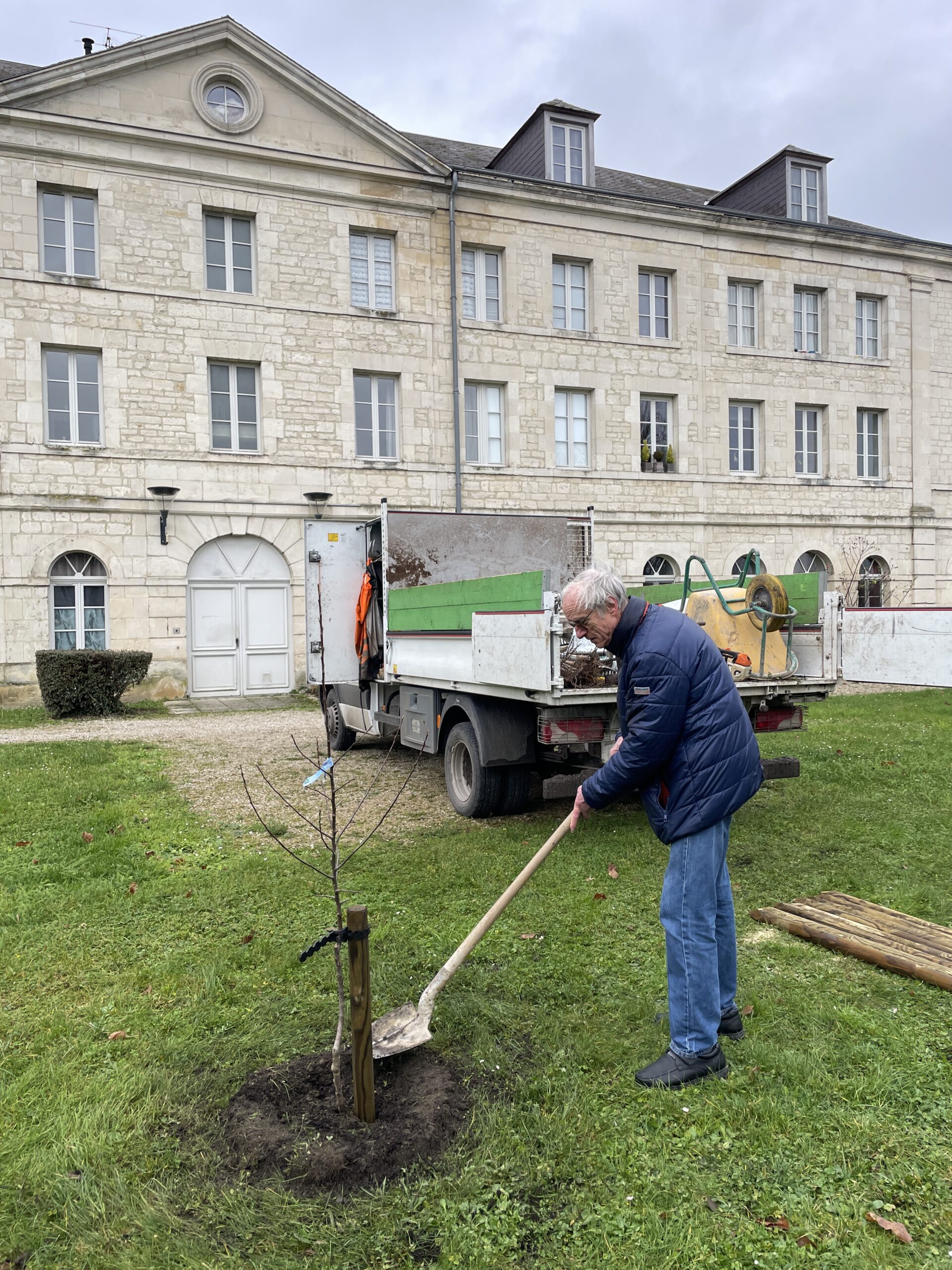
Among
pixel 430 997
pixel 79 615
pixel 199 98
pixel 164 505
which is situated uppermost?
pixel 199 98

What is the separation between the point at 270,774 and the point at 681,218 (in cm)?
1736

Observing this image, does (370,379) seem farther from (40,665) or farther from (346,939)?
(346,939)

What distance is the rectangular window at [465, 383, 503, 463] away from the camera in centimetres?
1909

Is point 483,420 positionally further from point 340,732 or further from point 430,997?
point 430,997

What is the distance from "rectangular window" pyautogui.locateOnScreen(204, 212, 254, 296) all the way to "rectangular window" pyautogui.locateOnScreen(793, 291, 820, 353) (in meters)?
13.4

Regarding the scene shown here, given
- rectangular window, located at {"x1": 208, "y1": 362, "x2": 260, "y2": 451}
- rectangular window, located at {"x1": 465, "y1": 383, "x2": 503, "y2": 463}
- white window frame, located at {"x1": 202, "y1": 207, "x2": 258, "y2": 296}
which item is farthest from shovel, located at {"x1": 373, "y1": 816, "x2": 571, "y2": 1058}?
rectangular window, located at {"x1": 465, "y1": 383, "x2": 503, "y2": 463}

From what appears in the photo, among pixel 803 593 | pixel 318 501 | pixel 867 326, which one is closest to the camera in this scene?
pixel 803 593

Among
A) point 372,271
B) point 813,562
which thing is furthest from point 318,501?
point 813,562

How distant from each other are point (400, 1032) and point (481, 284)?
60.2 feet

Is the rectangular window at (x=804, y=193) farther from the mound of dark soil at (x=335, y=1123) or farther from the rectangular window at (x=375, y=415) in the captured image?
the mound of dark soil at (x=335, y=1123)

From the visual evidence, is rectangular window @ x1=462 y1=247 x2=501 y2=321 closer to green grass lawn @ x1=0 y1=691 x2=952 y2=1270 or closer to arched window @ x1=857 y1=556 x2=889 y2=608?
arched window @ x1=857 y1=556 x2=889 y2=608

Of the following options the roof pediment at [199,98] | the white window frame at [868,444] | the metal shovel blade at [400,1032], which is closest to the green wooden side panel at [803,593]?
the metal shovel blade at [400,1032]

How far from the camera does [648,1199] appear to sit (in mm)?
2578

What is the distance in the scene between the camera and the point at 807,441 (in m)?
22.4
